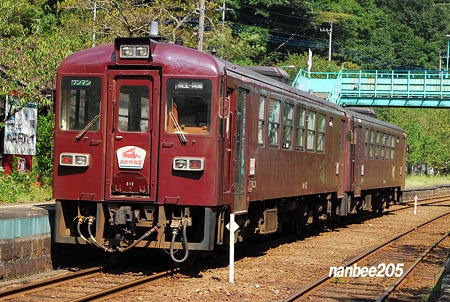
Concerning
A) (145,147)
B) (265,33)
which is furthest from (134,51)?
(265,33)

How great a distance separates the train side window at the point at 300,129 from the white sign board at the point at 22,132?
935 centimetres

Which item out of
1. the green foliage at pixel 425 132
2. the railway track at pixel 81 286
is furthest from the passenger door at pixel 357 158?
the green foliage at pixel 425 132

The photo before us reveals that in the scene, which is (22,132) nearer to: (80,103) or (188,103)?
(80,103)

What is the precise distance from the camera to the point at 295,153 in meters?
14.7

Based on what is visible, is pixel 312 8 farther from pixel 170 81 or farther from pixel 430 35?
pixel 170 81

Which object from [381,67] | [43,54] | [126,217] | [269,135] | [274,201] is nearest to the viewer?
[126,217]

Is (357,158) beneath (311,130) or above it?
beneath

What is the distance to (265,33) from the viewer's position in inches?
2517

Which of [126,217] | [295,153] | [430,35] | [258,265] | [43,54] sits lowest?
[258,265]

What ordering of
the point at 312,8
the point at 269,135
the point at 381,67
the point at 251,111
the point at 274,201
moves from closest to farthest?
the point at 251,111, the point at 269,135, the point at 274,201, the point at 312,8, the point at 381,67

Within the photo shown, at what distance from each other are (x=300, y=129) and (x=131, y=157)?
525 cm

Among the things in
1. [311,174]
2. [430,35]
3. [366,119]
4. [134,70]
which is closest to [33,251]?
[134,70]

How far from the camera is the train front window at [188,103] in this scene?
10508 mm

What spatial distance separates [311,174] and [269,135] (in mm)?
3165
